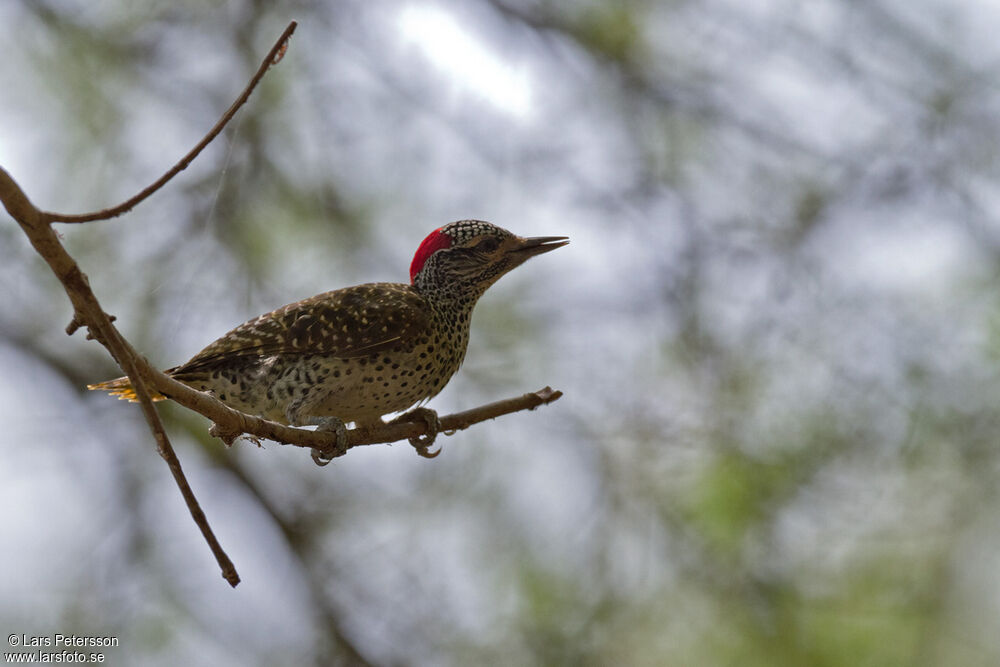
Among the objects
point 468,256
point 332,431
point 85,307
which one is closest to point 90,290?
point 85,307

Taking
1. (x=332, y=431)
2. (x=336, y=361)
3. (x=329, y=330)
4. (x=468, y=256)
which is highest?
(x=468, y=256)

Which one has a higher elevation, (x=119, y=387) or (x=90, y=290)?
(x=119, y=387)

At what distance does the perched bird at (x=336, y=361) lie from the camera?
323 cm

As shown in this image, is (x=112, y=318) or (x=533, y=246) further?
(x=533, y=246)

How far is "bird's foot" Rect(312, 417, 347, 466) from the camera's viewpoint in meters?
2.89

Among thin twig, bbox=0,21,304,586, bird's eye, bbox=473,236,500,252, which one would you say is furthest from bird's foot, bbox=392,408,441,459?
thin twig, bbox=0,21,304,586

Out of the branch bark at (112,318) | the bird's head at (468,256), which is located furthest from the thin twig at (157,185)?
the bird's head at (468,256)

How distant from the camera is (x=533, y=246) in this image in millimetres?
3537

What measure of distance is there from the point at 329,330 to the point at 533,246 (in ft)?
2.54

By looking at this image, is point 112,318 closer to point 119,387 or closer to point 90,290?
point 90,290

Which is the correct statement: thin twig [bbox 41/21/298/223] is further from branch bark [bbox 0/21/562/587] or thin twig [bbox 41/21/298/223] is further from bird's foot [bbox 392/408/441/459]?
bird's foot [bbox 392/408/441/459]

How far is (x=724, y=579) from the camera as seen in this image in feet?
18.5

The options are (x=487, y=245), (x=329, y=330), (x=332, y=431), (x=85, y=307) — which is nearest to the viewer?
(x=85, y=307)

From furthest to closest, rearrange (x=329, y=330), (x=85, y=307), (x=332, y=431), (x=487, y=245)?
(x=487, y=245)
(x=329, y=330)
(x=332, y=431)
(x=85, y=307)
